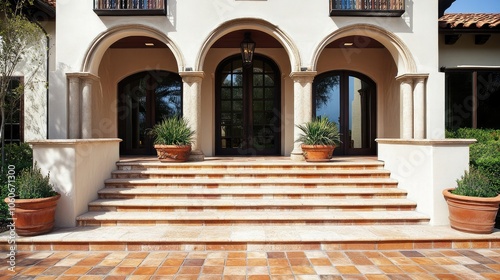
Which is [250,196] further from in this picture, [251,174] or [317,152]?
[317,152]

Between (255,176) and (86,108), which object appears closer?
(255,176)

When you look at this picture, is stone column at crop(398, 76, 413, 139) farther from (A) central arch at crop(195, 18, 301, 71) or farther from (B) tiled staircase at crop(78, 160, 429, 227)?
(A) central arch at crop(195, 18, 301, 71)

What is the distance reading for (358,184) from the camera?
6.33 m

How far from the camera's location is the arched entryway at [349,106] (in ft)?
33.6

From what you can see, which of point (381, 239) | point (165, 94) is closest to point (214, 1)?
point (165, 94)

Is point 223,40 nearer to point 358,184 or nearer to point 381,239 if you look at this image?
point 358,184

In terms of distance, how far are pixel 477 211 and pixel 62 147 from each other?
6.79 m

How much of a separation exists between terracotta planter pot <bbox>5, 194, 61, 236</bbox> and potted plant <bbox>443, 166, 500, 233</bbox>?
20.9 feet

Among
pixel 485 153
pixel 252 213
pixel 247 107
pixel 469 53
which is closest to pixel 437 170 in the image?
pixel 485 153

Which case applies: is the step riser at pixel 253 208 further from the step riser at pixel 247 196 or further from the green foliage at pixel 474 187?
the green foliage at pixel 474 187

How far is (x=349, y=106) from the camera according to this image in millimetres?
10250

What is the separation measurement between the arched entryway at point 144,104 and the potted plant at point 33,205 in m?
5.31

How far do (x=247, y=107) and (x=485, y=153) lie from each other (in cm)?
631

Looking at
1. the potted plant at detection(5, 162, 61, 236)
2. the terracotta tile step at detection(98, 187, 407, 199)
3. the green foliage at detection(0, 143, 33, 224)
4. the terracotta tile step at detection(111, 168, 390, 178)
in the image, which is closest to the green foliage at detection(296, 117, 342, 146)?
the terracotta tile step at detection(111, 168, 390, 178)
